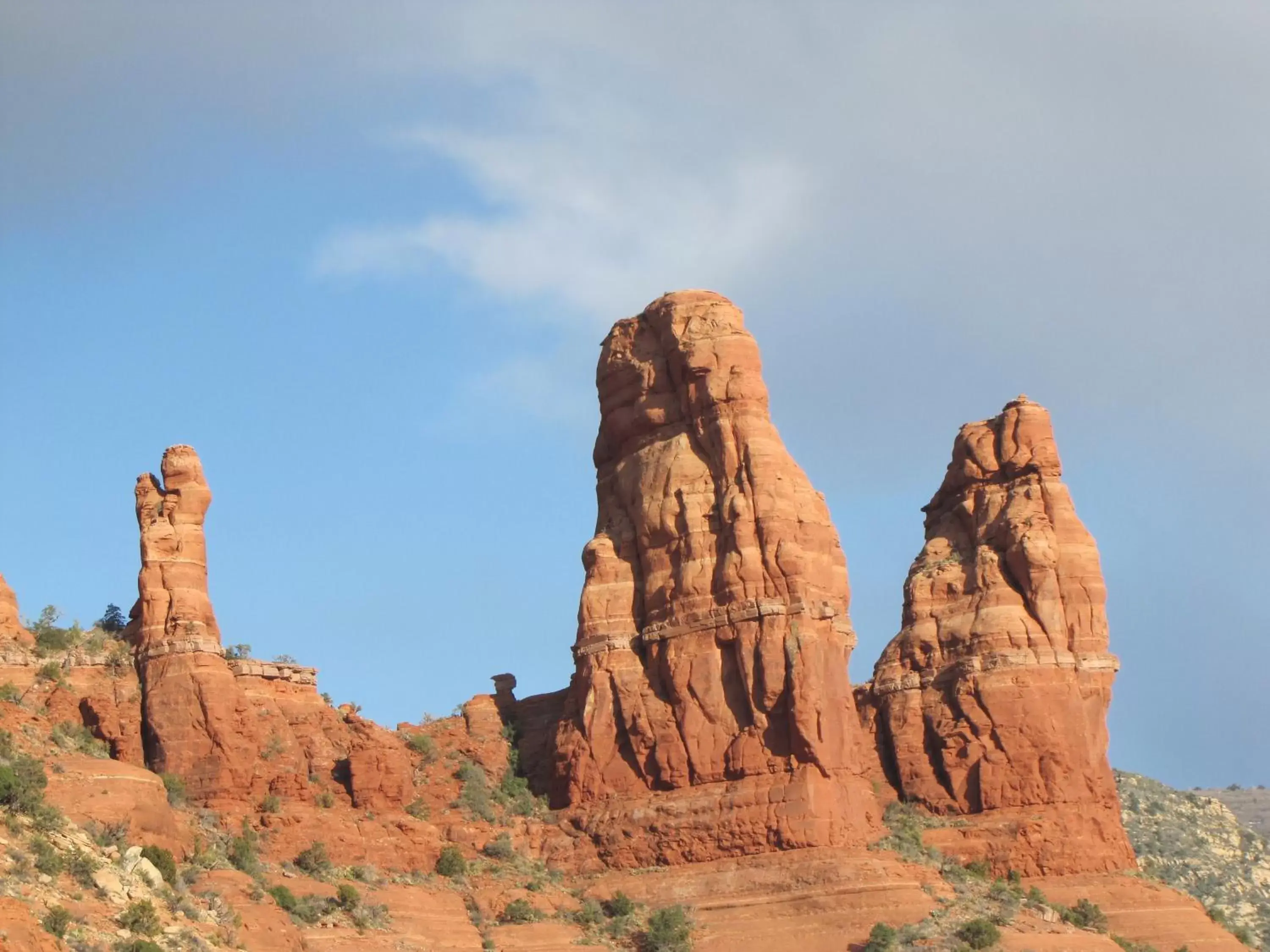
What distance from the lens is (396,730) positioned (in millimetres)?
76688

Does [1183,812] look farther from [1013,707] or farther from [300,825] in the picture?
[300,825]

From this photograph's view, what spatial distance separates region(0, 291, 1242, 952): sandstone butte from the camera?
67.0 m

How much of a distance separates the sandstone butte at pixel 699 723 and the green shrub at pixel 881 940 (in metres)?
0.73

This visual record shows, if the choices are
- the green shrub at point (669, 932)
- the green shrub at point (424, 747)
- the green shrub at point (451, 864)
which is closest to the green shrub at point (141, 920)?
the green shrub at point (451, 864)

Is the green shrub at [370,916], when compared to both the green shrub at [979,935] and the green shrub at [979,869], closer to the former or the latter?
the green shrub at [979,935]

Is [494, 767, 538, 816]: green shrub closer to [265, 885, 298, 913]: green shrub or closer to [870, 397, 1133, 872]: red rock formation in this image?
[870, 397, 1133, 872]: red rock formation

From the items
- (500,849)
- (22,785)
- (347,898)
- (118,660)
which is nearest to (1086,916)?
(500,849)

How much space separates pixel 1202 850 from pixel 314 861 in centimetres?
4097

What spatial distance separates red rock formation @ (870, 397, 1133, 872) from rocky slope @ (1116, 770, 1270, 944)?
18.0 feet

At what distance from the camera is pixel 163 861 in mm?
57312

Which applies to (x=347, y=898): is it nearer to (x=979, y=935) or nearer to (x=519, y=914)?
(x=519, y=914)

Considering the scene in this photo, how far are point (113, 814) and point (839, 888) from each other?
65.9ft

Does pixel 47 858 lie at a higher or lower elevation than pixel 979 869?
lower

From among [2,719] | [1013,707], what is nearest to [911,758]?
[1013,707]
